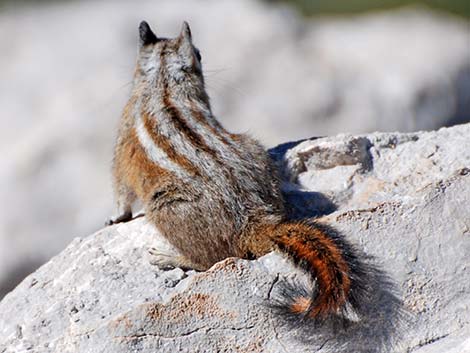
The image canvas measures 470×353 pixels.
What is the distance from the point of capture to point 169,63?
7.87m

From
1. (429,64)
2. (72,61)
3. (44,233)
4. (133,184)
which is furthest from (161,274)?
(429,64)

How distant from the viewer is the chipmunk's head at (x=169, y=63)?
305 inches

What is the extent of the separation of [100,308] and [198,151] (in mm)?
1170

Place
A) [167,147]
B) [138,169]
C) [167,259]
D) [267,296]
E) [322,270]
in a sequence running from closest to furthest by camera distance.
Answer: [322,270]
[267,296]
[167,259]
[167,147]
[138,169]

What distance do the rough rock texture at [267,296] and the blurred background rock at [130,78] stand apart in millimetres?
5514

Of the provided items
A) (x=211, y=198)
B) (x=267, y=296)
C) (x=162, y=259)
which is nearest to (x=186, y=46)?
(x=211, y=198)

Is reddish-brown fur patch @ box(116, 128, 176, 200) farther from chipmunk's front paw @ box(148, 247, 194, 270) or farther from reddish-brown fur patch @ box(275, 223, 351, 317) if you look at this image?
reddish-brown fur patch @ box(275, 223, 351, 317)

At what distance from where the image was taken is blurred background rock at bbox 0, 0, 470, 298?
12.9 metres

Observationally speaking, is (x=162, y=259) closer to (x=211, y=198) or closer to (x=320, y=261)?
(x=211, y=198)

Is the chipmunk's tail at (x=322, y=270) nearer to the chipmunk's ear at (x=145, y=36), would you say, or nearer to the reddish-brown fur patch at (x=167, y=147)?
the reddish-brown fur patch at (x=167, y=147)

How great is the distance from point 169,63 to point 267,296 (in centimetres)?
243

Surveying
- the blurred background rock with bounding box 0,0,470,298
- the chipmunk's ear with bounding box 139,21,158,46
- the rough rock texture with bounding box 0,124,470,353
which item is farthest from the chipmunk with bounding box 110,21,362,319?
the blurred background rock with bounding box 0,0,470,298

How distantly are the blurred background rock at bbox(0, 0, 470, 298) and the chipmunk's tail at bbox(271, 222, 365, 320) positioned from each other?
593 centimetres

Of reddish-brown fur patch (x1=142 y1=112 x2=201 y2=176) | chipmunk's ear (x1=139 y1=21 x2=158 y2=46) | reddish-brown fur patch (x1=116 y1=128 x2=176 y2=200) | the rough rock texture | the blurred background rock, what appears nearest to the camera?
the rough rock texture
